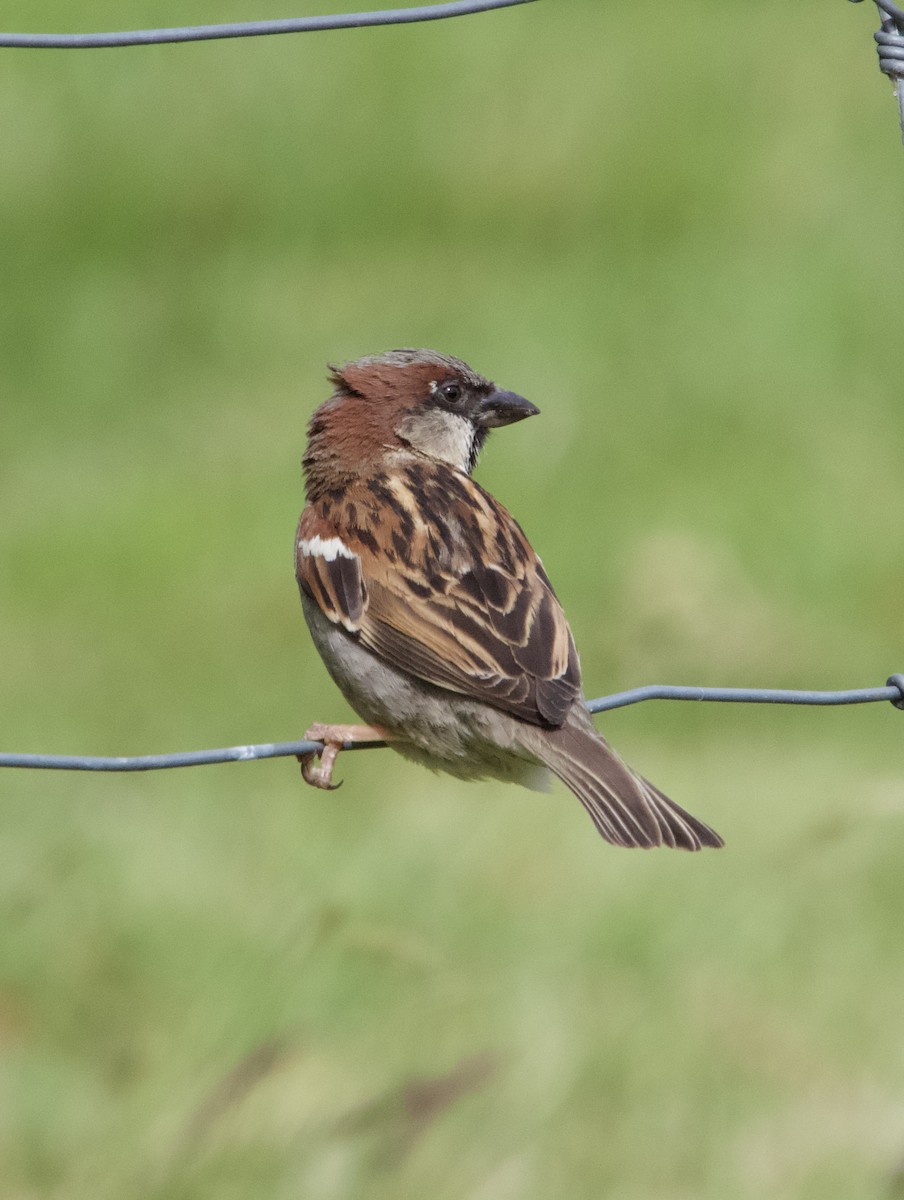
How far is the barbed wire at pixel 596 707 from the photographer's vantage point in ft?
11.4

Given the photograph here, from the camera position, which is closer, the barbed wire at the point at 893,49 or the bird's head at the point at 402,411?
the barbed wire at the point at 893,49

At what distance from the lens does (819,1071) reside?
5387 millimetres

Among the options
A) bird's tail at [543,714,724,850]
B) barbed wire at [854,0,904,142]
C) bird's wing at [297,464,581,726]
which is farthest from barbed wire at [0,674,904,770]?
barbed wire at [854,0,904,142]

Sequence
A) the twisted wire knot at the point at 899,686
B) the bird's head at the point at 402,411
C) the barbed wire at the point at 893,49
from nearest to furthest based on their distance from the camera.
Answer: the barbed wire at the point at 893,49
the twisted wire knot at the point at 899,686
the bird's head at the point at 402,411

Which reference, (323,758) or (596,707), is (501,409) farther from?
(596,707)

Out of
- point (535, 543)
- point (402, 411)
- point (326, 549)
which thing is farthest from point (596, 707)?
point (535, 543)

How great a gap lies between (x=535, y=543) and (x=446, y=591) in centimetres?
383

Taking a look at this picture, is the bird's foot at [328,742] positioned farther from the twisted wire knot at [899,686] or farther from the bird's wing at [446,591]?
the twisted wire knot at [899,686]

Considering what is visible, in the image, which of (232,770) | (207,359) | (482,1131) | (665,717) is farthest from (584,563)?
(482,1131)

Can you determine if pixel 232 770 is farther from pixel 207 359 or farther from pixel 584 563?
pixel 207 359

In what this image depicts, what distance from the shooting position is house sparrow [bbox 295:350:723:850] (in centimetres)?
449

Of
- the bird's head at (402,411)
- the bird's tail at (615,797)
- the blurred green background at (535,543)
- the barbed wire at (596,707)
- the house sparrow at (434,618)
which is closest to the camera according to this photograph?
the barbed wire at (596,707)

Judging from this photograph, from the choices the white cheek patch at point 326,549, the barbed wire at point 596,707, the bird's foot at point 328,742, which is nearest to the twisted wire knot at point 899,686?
the barbed wire at point 596,707

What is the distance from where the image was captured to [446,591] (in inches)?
187
